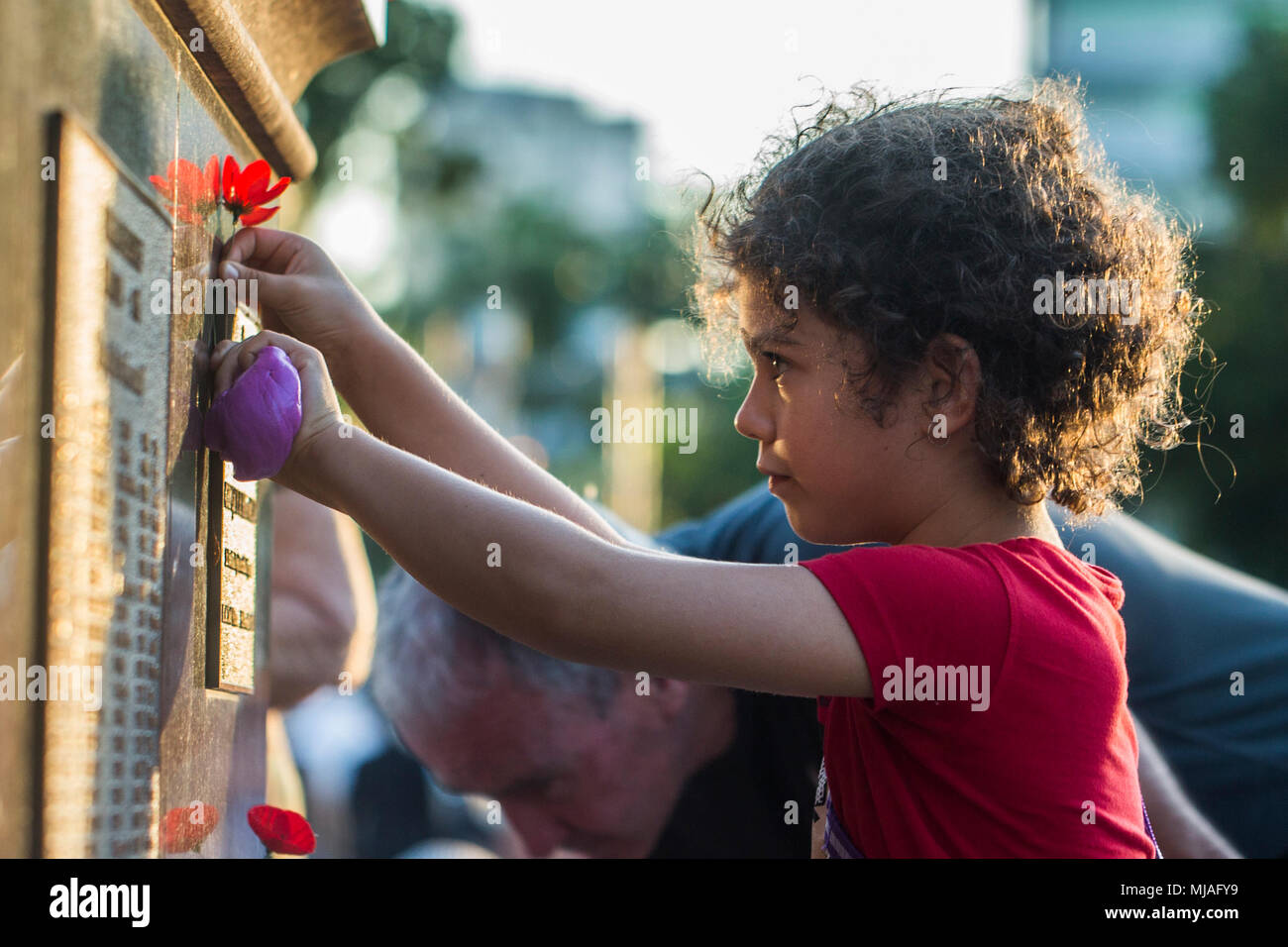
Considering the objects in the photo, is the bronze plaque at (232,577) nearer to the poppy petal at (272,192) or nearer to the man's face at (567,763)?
the poppy petal at (272,192)

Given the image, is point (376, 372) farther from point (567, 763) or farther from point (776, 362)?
point (567, 763)

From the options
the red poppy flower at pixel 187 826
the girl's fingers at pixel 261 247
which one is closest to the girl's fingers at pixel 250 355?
the girl's fingers at pixel 261 247

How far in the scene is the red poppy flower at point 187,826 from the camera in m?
1.25

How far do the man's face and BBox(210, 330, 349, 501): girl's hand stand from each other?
1654 mm

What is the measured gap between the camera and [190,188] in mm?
1335

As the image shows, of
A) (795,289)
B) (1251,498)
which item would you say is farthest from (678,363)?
(795,289)

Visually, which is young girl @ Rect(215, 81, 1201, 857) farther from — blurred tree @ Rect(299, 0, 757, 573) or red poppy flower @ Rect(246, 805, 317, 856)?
blurred tree @ Rect(299, 0, 757, 573)

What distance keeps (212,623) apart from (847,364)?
831 mm

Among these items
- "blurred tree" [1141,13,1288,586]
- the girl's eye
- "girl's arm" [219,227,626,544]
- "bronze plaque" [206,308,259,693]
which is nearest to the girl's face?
the girl's eye

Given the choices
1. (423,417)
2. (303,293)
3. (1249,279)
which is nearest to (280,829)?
(423,417)

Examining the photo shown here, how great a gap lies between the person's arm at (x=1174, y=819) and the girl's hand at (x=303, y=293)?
1.80 m

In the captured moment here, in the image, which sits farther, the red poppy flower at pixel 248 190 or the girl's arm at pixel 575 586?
the red poppy flower at pixel 248 190

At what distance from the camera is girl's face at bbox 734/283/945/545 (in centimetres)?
146
